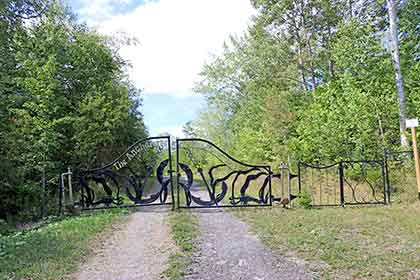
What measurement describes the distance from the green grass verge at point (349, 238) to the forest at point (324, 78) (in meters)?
3.71

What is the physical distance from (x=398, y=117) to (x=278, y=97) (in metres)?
5.05

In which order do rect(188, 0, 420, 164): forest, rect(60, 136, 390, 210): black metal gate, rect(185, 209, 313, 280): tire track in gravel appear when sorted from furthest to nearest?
rect(188, 0, 420, 164): forest, rect(60, 136, 390, 210): black metal gate, rect(185, 209, 313, 280): tire track in gravel

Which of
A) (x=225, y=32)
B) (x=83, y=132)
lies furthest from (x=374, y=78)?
(x=225, y=32)

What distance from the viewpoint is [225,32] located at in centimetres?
2252

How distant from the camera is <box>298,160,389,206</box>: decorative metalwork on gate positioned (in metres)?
8.52

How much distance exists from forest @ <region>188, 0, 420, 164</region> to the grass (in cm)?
777

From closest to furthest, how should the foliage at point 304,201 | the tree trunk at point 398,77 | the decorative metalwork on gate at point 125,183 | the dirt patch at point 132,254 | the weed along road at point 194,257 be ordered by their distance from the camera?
1. the weed along road at point 194,257
2. the dirt patch at point 132,254
3. the foliage at point 304,201
4. the decorative metalwork on gate at point 125,183
5. the tree trunk at point 398,77

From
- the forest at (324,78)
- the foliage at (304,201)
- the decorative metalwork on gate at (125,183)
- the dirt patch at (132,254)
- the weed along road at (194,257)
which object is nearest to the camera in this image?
the weed along road at (194,257)

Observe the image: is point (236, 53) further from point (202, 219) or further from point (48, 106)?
point (202, 219)

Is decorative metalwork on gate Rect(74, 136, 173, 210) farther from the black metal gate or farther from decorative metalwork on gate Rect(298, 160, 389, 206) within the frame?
decorative metalwork on gate Rect(298, 160, 389, 206)

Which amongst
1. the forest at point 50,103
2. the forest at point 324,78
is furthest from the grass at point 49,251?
the forest at point 324,78

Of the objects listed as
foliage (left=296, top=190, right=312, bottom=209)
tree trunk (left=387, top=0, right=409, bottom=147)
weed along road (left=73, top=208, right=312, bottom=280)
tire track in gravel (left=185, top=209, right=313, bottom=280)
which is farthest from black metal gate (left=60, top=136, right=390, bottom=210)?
tire track in gravel (left=185, top=209, right=313, bottom=280)

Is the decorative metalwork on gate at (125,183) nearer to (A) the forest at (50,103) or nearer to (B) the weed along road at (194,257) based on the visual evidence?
(A) the forest at (50,103)

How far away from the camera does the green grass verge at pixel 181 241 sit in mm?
3847
